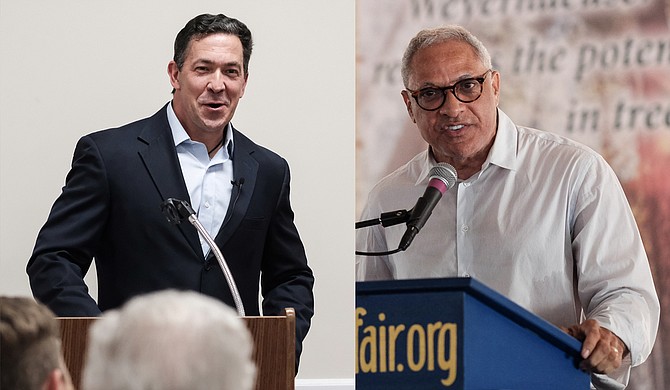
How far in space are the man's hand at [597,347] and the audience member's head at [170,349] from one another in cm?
166

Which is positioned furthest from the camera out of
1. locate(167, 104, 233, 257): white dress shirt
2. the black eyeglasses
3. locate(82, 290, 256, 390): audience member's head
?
locate(167, 104, 233, 257): white dress shirt

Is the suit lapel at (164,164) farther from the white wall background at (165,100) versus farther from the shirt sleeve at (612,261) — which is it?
the shirt sleeve at (612,261)

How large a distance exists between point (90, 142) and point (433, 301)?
162 centimetres

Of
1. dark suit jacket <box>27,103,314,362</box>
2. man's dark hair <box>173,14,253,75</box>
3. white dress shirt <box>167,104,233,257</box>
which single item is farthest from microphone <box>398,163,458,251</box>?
man's dark hair <box>173,14,253,75</box>

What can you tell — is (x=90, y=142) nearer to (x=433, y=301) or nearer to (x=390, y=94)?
(x=390, y=94)

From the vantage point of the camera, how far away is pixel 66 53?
3.87m

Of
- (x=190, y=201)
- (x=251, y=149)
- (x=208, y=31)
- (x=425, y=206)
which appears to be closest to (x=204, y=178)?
(x=190, y=201)

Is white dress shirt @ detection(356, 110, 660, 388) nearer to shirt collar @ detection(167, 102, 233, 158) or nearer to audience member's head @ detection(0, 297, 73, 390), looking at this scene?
shirt collar @ detection(167, 102, 233, 158)

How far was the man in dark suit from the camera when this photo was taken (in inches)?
140

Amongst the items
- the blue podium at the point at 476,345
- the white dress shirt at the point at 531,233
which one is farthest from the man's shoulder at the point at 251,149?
the blue podium at the point at 476,345

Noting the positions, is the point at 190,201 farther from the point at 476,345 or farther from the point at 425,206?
the point at 476,345

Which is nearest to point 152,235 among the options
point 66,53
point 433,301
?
point 66,53

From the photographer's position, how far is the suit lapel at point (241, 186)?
12.0ft

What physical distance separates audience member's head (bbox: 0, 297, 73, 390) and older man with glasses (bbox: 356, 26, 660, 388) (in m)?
1.83
